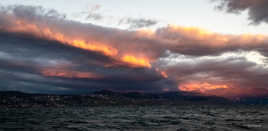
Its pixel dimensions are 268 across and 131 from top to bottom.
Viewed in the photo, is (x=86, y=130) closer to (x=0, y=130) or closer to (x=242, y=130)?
(x=0, y=130)

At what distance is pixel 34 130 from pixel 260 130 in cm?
4038

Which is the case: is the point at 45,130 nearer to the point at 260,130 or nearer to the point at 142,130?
the point at 142,130

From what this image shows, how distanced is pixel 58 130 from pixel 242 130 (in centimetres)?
3277

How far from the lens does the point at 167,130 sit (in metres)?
44.6

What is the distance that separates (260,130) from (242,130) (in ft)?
9.86

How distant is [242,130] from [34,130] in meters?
37.4

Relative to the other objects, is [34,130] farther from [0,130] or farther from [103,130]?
[103,130]

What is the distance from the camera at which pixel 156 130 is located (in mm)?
45312

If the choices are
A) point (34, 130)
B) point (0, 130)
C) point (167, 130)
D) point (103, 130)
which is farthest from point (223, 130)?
point (0, 130)

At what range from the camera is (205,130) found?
1738 inches

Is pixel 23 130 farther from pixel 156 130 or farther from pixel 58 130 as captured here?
pixel 156 130

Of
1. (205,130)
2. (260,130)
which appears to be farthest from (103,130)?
(260,130)

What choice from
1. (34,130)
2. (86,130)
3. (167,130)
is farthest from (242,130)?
(34,130)

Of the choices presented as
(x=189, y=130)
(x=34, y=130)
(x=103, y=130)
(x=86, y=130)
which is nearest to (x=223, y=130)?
(x=189, y=130)
